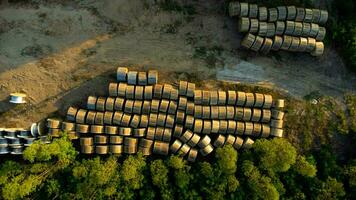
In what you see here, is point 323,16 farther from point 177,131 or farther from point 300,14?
point 177,131

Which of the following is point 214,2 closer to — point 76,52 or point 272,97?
point 272,97

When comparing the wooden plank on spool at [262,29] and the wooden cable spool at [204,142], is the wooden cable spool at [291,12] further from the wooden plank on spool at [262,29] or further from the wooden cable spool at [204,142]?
the wooden cable spool at [204,142]

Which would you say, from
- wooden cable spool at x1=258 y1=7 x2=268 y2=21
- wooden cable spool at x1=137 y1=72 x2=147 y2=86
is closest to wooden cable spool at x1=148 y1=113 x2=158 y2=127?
wooden cable spool at x1=137 y1=72 x2=147 y2=86

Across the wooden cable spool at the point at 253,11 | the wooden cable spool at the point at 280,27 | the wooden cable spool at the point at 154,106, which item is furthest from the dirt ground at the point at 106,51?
the wooden cable spool at the point at 154,106

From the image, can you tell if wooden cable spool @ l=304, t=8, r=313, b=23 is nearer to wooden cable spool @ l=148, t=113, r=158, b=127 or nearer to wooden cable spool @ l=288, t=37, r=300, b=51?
wooden cable spool @ l=288, t=37, r=300, b=51

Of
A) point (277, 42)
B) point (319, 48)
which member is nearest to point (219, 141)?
point (277, 42)

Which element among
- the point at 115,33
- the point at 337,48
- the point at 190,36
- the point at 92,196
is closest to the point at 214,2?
the point at 190,36
